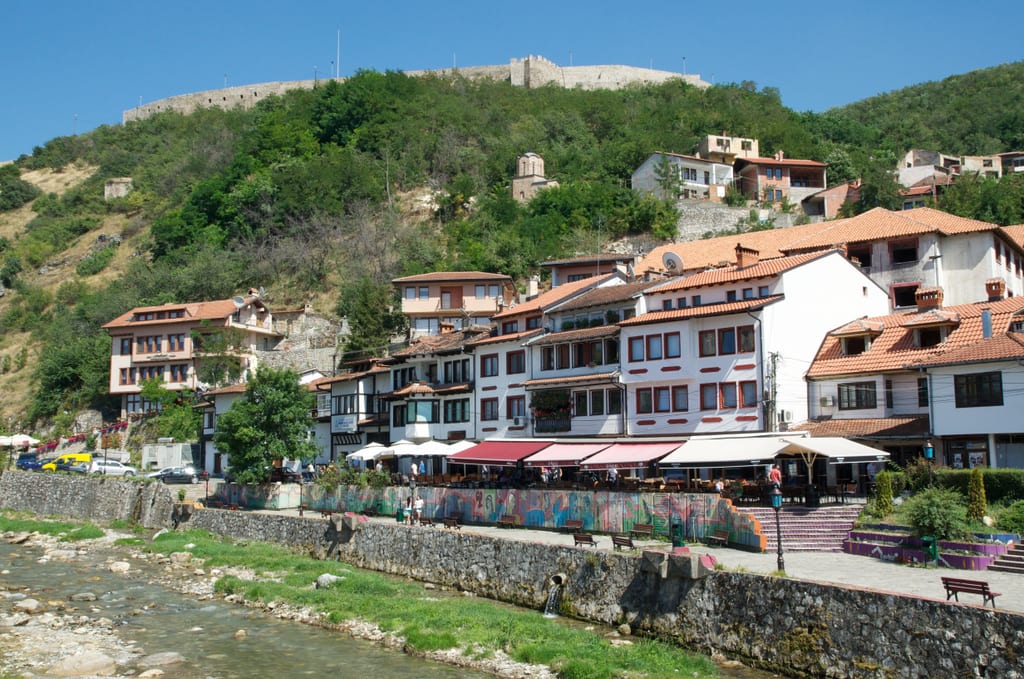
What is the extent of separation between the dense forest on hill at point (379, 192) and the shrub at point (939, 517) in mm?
49080

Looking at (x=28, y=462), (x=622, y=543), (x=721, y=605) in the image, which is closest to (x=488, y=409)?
(x=622, y=543)

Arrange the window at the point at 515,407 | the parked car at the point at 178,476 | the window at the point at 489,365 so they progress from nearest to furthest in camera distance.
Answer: the window at the point at 515,407
the window at the point at 489,365
the parked car at the point at 178,476

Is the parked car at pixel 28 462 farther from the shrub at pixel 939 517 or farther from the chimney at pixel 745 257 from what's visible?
the shrub at pixel 939 517

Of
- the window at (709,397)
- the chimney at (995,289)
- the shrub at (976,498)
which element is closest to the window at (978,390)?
the shrub at (976,498)

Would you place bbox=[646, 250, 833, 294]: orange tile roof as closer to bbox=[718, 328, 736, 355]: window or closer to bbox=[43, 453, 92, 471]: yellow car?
bbox=[718, 328, 736, 355]: window

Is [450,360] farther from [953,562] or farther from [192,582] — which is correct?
[953,562]

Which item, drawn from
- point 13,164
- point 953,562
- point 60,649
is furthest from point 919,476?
point 13,164

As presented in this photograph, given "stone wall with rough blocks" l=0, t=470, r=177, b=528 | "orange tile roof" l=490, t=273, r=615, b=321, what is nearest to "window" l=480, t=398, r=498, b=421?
"orange tile roof" l=490, t=273, r=615, b=321

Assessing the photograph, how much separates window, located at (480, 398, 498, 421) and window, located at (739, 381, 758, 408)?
1383cm

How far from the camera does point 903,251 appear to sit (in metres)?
50.3

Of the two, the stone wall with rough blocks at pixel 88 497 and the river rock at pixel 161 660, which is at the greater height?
the stone wall with rough blocks at pixel 88 497

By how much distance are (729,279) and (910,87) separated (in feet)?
400

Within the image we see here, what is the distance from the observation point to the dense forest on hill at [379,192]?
276ft

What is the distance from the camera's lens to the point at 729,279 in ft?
133
